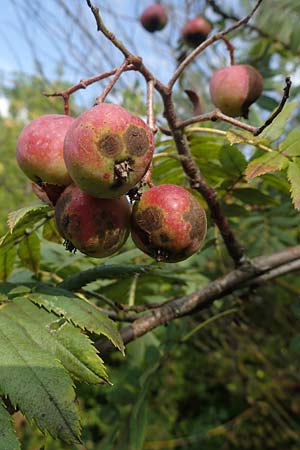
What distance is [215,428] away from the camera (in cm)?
363

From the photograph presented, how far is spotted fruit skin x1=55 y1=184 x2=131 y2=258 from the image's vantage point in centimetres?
108

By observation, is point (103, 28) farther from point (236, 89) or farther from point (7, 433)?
point (7, 433)

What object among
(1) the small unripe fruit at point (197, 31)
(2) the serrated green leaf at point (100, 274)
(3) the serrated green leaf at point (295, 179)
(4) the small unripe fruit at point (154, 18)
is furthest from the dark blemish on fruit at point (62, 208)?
(4) the small unripe fruit at point (154, 18)

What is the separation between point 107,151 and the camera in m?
0.99

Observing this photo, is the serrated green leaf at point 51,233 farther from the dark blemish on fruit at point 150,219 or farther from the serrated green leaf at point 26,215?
the dark blemish on fruit at point 150,219

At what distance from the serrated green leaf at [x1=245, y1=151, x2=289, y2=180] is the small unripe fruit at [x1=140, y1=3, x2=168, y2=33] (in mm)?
2606

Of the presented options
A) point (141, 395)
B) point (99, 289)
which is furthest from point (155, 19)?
point (141, 395)

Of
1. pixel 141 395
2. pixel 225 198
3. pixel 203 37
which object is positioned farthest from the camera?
pixel 203 37

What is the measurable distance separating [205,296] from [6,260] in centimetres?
60

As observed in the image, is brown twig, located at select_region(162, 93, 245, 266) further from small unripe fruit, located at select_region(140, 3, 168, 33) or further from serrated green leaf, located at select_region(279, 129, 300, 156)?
small unripe fruit, located at select_region(140, 3, 168, 33)

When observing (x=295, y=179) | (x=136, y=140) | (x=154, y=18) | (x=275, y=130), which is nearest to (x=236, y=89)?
(x=275, y=130)

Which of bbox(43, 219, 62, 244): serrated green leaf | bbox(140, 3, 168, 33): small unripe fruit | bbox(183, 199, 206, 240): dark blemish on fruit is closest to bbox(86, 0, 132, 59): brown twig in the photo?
bbox(183, 199, 206, 240): dark blemish on fruit

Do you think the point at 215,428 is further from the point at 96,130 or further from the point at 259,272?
the point at 96,130

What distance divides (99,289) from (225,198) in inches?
22.3
